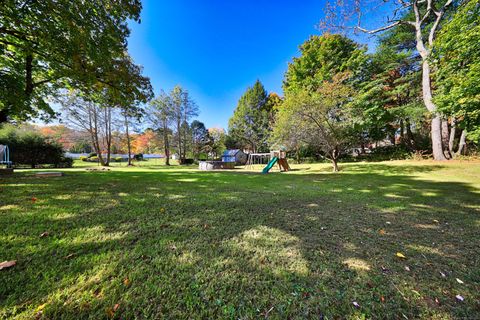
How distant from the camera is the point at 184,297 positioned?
1.44 m

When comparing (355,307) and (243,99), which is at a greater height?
(243,99)

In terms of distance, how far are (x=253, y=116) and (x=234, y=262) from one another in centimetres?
2975

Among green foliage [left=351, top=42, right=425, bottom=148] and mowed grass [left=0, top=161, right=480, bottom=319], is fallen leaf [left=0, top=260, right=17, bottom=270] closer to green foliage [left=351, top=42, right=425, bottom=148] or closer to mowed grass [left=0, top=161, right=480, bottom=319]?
mowed grass [left=0, top=161, right=480, bottom=319]

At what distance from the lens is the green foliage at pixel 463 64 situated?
22.4 ft

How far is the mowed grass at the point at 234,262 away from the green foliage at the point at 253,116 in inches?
1038

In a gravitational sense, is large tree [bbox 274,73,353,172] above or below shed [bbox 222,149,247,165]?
above

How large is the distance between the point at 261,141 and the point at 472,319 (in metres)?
28.0

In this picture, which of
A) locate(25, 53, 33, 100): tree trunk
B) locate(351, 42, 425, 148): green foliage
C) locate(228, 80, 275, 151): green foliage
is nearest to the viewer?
locate(25, 53, 33, 100): tree trunk

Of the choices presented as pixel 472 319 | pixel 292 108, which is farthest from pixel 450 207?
pixel 292 108

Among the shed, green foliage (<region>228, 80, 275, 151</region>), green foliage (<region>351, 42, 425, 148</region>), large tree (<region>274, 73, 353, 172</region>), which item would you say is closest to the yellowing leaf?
large tree (<region>274, 73, 353, 172</region>)

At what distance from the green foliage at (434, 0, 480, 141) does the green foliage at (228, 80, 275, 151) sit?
21.3 m

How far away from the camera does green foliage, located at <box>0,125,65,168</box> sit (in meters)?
14.9

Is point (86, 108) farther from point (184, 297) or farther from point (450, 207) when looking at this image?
point (450, 207)

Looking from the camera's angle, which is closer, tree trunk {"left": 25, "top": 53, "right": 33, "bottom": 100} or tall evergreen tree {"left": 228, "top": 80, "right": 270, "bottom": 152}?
tree trunk {"left": 25, "top": 53, "right": 33, "bottom": 100}
